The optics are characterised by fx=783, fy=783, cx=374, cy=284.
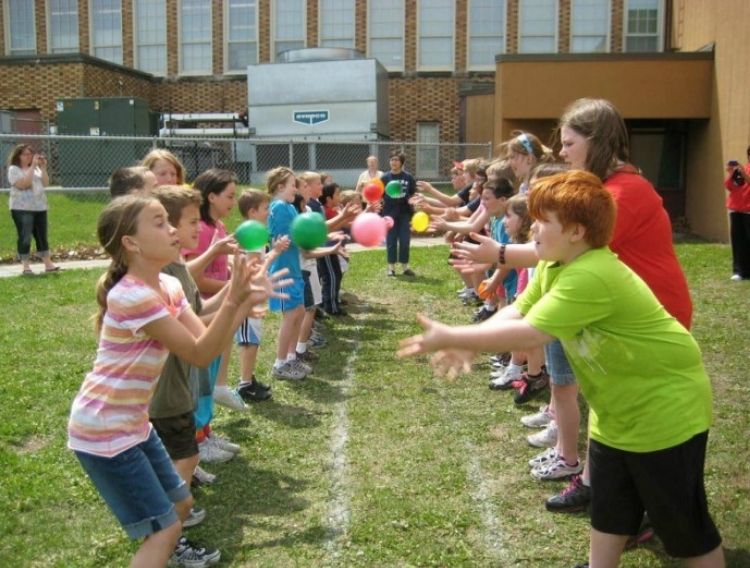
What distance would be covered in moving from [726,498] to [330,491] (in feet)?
7.42

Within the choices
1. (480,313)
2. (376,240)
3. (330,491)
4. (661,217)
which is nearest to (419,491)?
(330,491)

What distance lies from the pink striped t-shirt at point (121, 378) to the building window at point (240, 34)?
2792 cm

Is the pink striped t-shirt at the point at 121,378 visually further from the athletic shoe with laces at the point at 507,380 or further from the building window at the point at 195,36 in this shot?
the building window at the point at 195,36

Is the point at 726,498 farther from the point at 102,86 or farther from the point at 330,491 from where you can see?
the point at 102,86

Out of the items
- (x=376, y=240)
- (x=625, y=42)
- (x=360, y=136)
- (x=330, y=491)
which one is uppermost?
(x=625, y=42)


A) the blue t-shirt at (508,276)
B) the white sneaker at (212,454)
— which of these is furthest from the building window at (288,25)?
the white sneaker at (212,454)

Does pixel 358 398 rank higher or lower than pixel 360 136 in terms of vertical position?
lower

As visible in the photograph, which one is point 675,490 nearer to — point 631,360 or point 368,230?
point 631,360

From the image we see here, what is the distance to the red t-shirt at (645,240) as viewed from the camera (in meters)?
3.70

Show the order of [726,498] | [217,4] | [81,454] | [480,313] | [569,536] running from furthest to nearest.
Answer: [217,4]
[480,313]
[726,498]
[569,536]
[81,454]

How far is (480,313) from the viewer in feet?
31.5

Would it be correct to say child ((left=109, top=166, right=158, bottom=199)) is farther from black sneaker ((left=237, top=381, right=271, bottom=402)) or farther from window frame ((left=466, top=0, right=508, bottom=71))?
window frame ((left=466, top=0, right=508, bottom=71))

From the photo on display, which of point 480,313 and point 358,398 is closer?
point 358,398

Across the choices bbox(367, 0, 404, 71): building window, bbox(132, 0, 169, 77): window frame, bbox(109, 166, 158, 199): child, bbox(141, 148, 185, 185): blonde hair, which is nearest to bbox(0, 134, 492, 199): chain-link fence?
bbox(367, 0, 404, 71): building window
